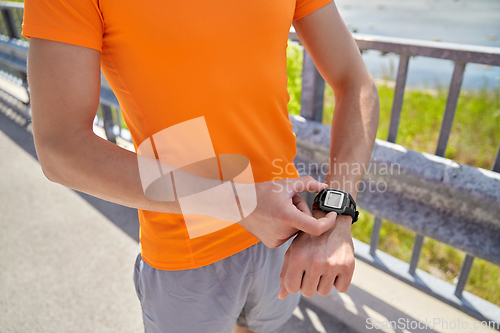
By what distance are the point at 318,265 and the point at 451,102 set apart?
1.12m

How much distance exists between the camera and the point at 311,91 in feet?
6.42

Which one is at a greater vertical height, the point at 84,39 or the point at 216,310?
the point at 84,39

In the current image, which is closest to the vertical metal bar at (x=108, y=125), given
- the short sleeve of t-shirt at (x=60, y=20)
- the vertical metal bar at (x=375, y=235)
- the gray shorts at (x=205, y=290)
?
the gray shorts at (x=205, y=290)

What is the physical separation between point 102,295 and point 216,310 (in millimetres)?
1523

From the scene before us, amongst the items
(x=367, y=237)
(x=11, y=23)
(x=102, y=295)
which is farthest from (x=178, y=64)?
(x=11, y=23)

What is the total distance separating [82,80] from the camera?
2.67ft

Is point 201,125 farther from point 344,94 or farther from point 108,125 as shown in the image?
point 108,125

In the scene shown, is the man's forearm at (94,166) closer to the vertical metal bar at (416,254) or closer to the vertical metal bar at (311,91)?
the vertical metal bar at (311,91)

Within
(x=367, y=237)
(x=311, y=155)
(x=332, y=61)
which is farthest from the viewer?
(x=367, y=237)

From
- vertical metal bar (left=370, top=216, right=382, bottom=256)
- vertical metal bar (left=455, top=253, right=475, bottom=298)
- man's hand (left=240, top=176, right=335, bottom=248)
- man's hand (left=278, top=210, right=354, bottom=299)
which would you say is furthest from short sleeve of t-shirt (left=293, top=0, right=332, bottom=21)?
vertical metal bar (left=455, top=253, right=475, bottom=298)

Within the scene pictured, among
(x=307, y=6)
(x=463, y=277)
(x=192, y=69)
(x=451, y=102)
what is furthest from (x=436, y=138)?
(x=192, y=69)

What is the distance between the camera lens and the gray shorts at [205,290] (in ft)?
3.93

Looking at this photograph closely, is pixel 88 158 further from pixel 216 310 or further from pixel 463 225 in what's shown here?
pixel 463 225

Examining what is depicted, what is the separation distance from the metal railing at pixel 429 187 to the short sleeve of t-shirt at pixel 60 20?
51.1 inches
